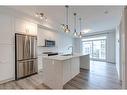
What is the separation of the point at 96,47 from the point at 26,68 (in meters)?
7.48

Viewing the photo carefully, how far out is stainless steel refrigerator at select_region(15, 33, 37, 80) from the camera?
4117mm

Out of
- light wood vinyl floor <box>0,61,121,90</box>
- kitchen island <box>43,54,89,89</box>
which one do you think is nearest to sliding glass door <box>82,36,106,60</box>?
light wood vinyl floor <box>0,61,121,90</box>

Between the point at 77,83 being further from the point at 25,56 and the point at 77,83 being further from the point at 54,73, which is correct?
the point at 25,56

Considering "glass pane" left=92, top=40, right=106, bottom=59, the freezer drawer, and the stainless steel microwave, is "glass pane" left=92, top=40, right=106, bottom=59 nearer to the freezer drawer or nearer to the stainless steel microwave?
the stainless steel microwave

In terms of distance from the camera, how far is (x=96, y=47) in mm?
10117

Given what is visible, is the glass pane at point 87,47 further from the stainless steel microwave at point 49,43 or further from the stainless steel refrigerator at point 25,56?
the stainless steel refrigerator at point 25,56

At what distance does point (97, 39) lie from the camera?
32.1 feet

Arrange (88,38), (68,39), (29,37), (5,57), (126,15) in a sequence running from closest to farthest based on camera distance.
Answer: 1. (126,15)
2. (5,57)
3. (29,37)
4. (68,39)
5. (88,38)

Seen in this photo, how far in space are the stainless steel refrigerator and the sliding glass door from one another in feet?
21.8

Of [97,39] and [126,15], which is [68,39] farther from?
[126,15]

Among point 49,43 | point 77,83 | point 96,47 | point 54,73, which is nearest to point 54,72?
point 54,73
